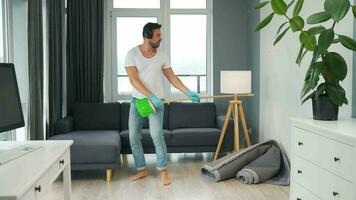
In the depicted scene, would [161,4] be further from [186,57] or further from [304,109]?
[304,109]

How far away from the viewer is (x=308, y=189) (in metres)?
2.51

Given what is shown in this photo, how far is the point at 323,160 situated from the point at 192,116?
9.67 ft

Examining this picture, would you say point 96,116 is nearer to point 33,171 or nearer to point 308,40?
point 308,40

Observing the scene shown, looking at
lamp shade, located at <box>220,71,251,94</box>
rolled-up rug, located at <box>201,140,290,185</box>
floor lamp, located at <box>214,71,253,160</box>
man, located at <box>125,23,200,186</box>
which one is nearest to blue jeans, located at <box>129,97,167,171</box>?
man, located at <box>125,23,200,186</box>

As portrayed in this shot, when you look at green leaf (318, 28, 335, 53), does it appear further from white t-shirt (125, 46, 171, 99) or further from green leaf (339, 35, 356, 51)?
white t-shirt (125, 46, 171, 99)

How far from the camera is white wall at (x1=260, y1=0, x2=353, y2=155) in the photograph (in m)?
3.77

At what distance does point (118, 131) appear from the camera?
4918 mm

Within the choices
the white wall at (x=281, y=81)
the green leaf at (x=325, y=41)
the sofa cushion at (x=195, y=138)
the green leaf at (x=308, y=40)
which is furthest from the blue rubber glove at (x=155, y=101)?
the green leaf at (x=325, y=41)

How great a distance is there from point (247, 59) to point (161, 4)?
1.48 meters

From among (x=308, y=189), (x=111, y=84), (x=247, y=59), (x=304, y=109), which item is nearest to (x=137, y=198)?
(x=308, y=189)

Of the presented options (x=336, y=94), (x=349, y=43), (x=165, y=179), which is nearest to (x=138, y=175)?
(x=165, y=179)

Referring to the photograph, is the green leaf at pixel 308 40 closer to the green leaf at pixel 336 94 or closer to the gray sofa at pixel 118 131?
the green leaf at pixel 336 94

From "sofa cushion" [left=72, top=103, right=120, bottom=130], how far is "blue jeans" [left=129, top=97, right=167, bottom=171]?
120 cm

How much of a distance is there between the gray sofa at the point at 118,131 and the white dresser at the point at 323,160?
1919 millimetres
